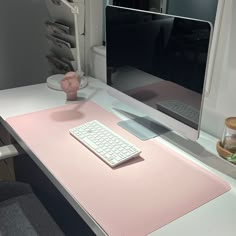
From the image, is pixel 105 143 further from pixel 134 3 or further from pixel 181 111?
pixel 134 3

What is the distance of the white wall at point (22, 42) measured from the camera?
2047 millimetres

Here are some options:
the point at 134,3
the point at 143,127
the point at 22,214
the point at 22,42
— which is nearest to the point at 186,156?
the point at 143,127

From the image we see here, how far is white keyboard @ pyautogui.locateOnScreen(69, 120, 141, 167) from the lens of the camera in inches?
41.6

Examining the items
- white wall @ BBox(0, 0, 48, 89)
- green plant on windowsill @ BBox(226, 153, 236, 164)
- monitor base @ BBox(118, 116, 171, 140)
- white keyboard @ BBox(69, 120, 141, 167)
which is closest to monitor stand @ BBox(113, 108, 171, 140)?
monitor base @ BBox(118, 116, 171, 140)

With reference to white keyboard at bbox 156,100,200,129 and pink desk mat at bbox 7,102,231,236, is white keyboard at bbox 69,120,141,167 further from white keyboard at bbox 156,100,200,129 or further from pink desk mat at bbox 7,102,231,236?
white keyboard at bbox 156,100,200,129

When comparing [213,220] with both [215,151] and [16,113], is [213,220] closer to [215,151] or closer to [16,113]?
[215,151]

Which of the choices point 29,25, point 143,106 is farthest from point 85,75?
point 143,106

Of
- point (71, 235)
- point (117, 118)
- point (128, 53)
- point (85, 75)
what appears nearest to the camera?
point (128, 53)

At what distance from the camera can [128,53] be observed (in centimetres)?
127

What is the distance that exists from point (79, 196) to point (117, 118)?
1.80 feet

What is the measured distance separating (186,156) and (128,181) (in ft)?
0.85

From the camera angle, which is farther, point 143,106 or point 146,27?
point 143,106

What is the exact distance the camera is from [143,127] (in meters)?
1.30

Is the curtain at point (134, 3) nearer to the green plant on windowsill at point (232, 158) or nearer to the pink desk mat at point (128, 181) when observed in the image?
the pink desk mat at point (128, 181)
